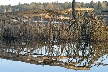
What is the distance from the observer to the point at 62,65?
1106 cm

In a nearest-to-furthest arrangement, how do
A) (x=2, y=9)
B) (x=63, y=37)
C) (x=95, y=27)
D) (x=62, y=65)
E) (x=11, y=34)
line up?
(x=62, y=65) → (x=95, y=27) → (x=63, y=37) → (x=11, y=34) → (x=2, y=9)

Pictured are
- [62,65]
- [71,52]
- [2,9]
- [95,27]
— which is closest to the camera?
[62,65]

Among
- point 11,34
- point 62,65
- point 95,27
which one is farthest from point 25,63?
point 11,34

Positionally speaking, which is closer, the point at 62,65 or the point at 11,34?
the point at 62,65

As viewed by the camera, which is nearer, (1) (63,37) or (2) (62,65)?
(2) (62,65)

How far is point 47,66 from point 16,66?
1.05m

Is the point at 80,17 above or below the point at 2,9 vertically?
above

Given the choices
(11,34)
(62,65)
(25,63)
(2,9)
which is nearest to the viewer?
(62,65)

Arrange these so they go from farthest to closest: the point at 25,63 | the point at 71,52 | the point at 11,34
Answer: the point at 11,34
the point at 71,52
the point at 25,63

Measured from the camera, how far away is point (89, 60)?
40.7 feet

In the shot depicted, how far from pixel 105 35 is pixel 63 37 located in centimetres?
258

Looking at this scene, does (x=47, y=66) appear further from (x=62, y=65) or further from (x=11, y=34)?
(x=11, y=34)

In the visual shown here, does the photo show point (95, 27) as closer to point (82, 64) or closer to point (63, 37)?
point (63, 37)

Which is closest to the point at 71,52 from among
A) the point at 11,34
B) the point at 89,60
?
the point at 89,60
